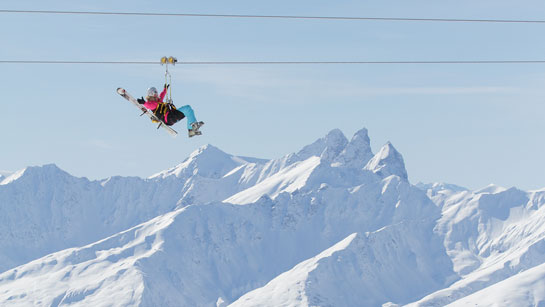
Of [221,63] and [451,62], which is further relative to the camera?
[451,62]

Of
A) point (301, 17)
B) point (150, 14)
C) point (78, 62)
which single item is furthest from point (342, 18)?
point (78, 62)

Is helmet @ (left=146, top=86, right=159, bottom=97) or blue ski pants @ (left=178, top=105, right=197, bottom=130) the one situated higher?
helmet @ (left=146, top=86, right=159, bottom=97)

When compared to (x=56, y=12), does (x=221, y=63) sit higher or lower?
lower

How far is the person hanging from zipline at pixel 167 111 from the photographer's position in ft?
176

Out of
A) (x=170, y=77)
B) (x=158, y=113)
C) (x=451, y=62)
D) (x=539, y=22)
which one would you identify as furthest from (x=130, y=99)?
(x=539, y=22)

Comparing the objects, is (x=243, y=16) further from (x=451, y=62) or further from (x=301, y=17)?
(x=451, y=62)

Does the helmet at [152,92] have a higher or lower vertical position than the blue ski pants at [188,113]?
higher

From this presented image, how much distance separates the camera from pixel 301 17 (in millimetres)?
51719

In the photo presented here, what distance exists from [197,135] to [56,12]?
10.8 meters

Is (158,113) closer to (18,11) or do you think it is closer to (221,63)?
(221,63)

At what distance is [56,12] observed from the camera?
48.5 metres

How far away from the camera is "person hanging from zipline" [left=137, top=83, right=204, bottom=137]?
176 feet

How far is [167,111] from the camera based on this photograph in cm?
5378

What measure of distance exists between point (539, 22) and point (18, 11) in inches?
1079
